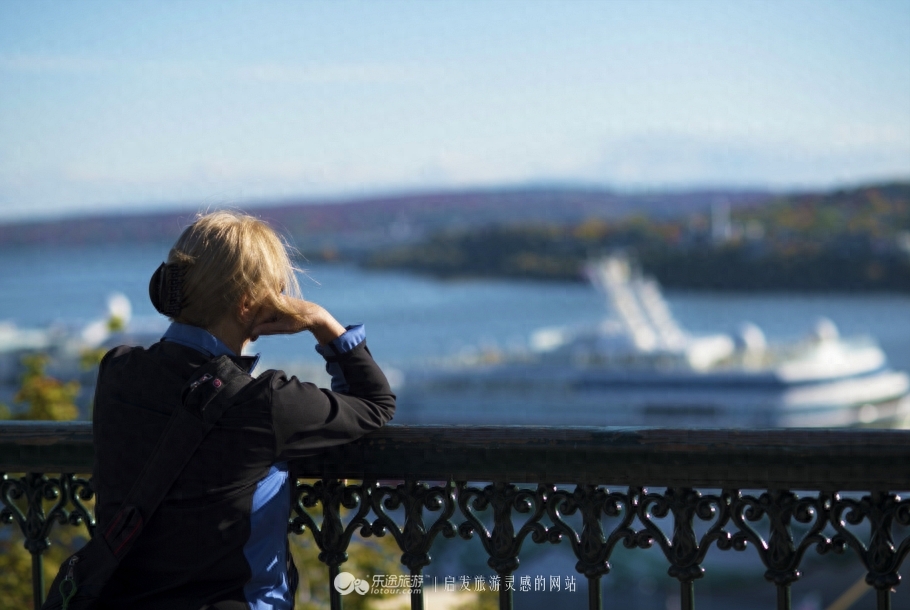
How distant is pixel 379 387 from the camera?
7.66 ft

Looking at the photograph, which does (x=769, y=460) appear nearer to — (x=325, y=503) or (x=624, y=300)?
(x=325, y=503)

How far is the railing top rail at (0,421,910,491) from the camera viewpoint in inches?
83.0

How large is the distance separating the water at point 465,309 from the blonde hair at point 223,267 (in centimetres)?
6158

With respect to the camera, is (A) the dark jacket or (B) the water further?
(B) the water

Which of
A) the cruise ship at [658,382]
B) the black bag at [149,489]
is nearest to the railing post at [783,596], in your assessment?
the black bag at [149,489]

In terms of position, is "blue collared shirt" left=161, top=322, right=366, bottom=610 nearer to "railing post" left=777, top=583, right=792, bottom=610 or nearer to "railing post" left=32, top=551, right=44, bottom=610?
"railing post" left=32, top=551, right=44, bottom=610

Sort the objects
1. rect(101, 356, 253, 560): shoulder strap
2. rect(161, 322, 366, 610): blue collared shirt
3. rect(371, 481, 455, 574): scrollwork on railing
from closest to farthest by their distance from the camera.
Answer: rect(101, 356, 253, 560): shoulder strap < rect(161, 322, 366, 610): blue collared shirt < rect(371, 481, 455, 574): scrollwork on railing

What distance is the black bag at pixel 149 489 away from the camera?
1999 mm

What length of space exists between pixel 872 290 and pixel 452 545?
187ft

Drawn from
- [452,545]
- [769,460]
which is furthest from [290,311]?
[452,545]

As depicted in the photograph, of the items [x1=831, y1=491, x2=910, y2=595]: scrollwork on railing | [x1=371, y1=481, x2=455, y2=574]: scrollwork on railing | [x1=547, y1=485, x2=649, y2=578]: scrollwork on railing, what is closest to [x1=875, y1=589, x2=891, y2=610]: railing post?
[x1=831, y1=491, x2=910, y2=595]: scrollwork on railing

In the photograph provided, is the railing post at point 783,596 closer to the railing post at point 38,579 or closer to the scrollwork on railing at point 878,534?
the scrollwork on railing at point 878,534

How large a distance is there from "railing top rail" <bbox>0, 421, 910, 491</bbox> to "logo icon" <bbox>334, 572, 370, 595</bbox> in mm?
276

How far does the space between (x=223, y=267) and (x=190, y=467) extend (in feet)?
1.28
